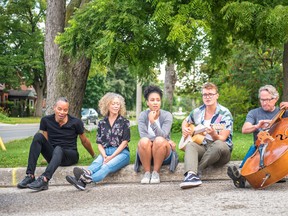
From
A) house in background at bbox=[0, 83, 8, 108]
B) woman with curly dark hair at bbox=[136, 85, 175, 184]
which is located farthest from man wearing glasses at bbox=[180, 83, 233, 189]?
house in background at bbox=[0, 83, 8, 108]

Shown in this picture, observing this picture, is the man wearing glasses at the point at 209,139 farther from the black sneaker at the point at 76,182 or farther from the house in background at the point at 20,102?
the house in background at the point at 20,102

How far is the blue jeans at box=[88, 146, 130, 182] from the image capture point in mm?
5622

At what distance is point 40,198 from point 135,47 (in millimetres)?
3130

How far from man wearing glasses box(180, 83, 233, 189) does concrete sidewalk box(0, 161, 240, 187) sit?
0.17 m

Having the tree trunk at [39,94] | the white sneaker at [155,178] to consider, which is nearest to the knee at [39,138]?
the white sneaker at [155,178]

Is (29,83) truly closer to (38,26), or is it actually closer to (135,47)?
(38,26)

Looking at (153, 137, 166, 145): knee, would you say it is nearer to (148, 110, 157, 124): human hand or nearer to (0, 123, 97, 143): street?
(148, 110, 157, 124): human hand

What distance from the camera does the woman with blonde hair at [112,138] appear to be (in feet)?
18.9

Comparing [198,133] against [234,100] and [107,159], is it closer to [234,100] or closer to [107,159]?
[107,159]

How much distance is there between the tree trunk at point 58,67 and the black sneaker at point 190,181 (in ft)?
22.1

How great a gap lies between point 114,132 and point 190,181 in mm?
1320

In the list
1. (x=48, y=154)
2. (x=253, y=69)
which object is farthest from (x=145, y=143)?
(x=253, y=69)

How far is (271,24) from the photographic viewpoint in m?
6.50

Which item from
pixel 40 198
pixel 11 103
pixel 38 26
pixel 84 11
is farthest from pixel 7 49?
pixel 40 198
